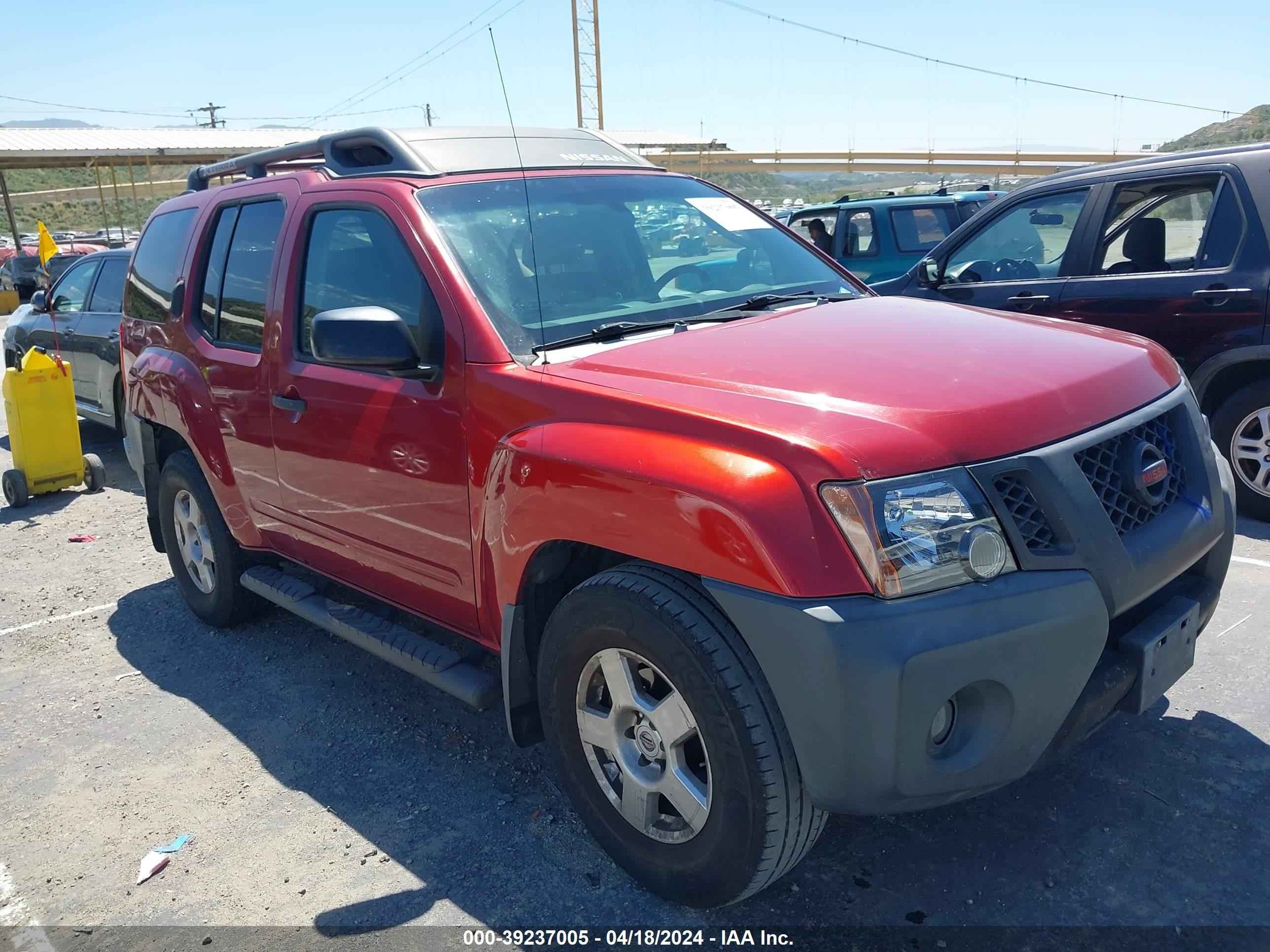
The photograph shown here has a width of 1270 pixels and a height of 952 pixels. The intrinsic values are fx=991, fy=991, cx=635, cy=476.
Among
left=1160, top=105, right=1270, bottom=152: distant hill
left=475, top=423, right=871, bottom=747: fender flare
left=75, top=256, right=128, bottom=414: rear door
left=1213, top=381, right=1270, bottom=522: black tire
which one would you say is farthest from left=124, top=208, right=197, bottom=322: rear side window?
left=1160, top=105, right=1270, bottom=152: distant hill

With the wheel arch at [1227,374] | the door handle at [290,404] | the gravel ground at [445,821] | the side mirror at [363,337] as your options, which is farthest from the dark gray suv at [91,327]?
the wheel arch at [1227,374]

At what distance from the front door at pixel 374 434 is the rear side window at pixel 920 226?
8163mm

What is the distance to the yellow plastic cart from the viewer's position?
7.28 meters

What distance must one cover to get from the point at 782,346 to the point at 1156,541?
1087 mm

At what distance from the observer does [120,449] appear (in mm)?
9617

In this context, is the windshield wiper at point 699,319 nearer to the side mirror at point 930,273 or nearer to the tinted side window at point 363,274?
the tinted side window at point 363,274

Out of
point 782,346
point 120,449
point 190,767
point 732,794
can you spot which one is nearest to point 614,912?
point 732,794

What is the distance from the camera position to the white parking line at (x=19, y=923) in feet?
9.01

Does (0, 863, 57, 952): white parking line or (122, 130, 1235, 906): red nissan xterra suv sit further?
(0, 863, 57, 952): white parking line

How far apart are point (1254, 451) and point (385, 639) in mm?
4674

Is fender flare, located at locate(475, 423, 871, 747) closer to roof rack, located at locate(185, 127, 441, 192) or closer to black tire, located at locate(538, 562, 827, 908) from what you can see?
black tire, located at locate(538, 562, 827, 908)

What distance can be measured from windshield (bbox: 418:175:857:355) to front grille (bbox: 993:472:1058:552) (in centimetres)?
132

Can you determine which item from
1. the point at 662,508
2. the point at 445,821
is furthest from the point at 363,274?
the point at 445,821

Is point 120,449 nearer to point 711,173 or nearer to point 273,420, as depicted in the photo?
point 273,420
